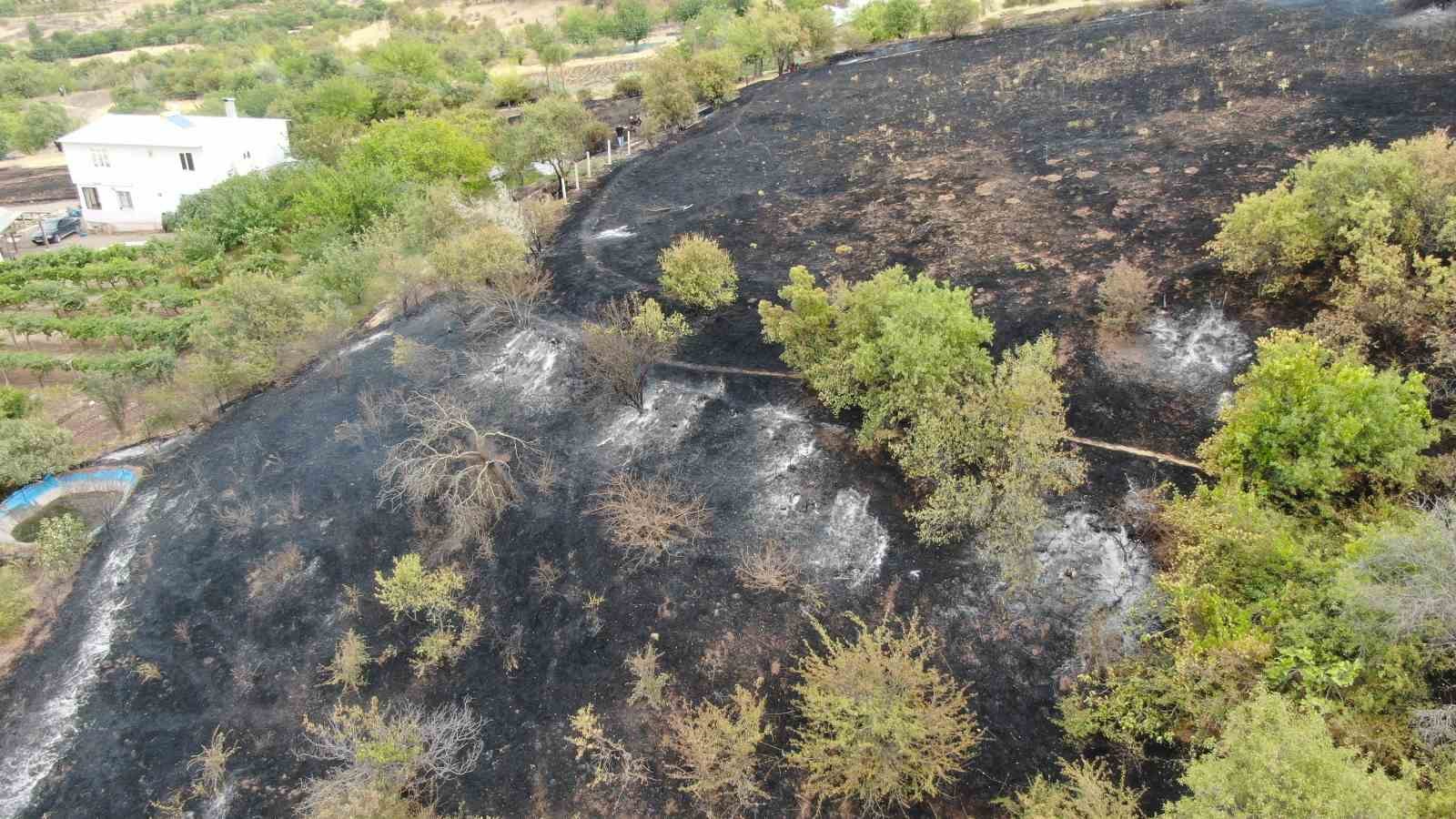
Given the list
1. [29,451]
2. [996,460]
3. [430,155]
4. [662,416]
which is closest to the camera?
[996,460]

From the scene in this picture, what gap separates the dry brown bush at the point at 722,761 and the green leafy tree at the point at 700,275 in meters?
13.5

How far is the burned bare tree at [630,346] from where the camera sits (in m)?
19.9

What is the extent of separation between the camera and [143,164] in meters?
43.4

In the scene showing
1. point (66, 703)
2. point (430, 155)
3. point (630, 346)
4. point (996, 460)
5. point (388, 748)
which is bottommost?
point (66, 703)

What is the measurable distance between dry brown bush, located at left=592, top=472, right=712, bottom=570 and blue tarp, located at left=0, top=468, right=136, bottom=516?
45.8ft

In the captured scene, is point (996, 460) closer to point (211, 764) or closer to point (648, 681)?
point (648, 681)

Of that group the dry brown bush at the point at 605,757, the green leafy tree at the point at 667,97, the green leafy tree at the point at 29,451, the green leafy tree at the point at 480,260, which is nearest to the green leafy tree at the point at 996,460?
the dry brown bush at the point at 605,757

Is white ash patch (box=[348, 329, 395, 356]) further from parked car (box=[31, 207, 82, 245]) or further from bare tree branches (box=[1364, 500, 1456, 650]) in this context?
parked car (box=[31, 207, 82, 245])

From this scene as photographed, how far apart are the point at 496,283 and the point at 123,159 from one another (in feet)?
111

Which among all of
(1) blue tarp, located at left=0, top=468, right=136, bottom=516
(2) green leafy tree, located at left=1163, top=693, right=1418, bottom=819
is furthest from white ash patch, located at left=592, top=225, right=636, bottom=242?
(2) green leafy tree, located at left=1163, top=693, right=1418, bottom=819

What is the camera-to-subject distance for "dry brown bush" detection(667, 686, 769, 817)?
11617 millimetres

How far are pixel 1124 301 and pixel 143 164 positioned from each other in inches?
1969

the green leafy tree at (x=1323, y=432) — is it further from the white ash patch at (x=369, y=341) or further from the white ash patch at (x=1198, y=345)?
the white ash patch at (x=369, y=341)

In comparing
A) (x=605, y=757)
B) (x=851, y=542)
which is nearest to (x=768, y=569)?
(x=851, y=542)
